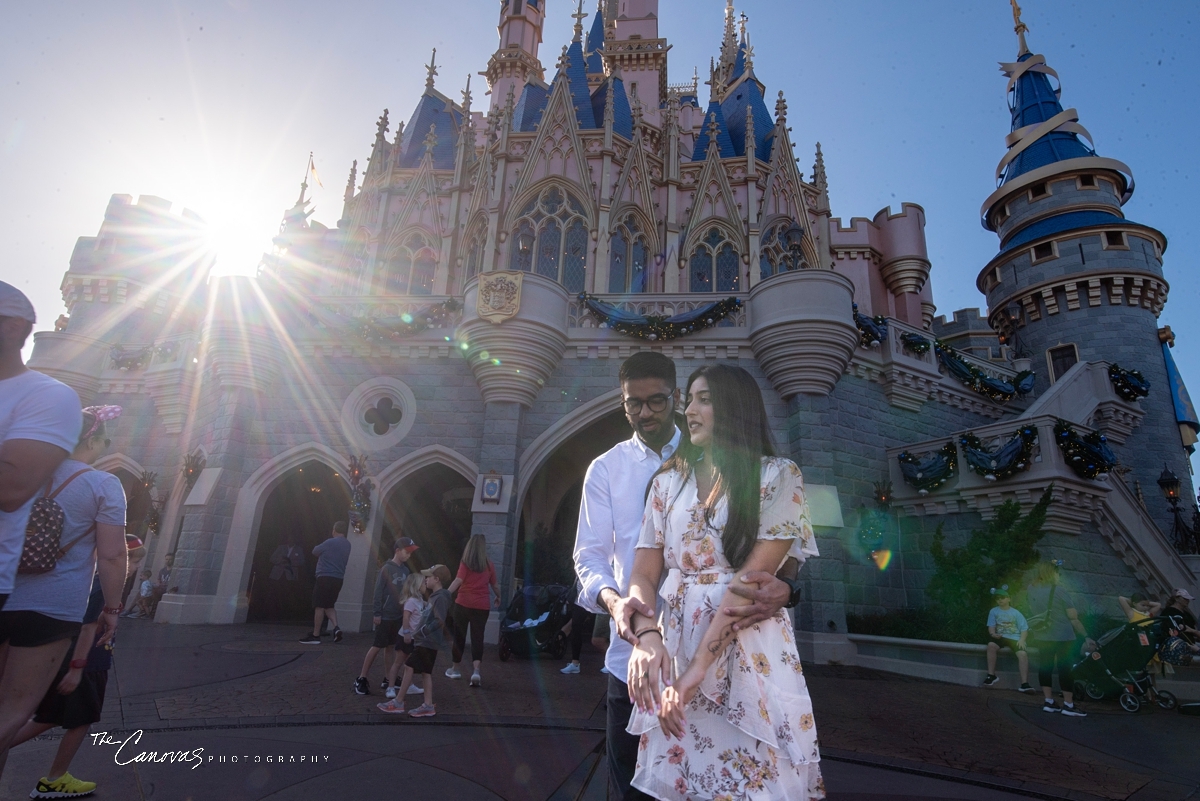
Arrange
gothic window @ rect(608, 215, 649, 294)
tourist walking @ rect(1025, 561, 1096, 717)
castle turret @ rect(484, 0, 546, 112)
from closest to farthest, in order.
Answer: tourist walking @ rect(1025, 561, 1096, 717)
gothic window @ rect(608, 215, 649, 294)
castle turret @ rect(484, 0, 546, 112)

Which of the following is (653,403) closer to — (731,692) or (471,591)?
(731,692)

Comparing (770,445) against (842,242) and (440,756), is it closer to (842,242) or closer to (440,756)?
(440,756)

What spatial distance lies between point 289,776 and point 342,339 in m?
10.3

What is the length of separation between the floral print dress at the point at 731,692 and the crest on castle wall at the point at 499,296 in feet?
31.7

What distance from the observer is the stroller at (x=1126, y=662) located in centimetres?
736

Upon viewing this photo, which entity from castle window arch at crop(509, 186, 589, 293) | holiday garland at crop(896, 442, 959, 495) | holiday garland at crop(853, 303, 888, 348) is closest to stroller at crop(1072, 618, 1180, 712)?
holiday garland at crop(896, 442, 959, 495)

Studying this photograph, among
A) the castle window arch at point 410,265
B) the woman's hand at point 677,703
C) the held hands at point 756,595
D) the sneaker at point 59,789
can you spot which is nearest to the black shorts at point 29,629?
the sneaker at point 59,789

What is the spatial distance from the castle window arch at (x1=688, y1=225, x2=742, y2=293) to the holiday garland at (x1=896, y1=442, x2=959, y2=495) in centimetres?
647

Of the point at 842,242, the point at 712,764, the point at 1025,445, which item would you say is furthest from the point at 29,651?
the point at 842,242

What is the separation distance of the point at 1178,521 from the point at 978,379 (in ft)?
24.7

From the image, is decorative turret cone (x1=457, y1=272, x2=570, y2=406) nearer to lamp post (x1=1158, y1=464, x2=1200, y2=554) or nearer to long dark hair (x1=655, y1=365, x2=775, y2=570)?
long dark hair (x1=655, y1=365, x2=775, y2=570)

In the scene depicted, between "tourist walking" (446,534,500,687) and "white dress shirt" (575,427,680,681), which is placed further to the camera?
"tourist walking" (446,534,500,687)

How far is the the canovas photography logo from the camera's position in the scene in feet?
11.6

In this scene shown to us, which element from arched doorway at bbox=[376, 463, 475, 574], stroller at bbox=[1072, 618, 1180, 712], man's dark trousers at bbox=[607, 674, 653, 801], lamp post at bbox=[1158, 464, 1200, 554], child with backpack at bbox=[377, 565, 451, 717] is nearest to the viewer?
man's dark trousers at bbox=[607, 674, 653, 801]
